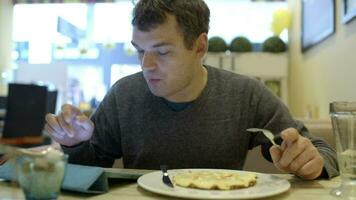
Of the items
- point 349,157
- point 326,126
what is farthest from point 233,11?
point 349,157

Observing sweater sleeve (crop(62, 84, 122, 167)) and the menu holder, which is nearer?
the menu holder

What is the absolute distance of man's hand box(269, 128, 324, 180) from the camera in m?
0.88

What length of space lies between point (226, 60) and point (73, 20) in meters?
2.44

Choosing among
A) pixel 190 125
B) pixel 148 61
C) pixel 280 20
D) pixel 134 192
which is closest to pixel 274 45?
pixel 280 20

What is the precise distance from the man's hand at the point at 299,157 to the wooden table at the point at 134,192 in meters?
0.03

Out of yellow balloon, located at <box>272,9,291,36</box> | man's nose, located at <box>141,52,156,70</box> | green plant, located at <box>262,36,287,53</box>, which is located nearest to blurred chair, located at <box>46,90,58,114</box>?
green plant, located at <box>262,36,287,53</box>

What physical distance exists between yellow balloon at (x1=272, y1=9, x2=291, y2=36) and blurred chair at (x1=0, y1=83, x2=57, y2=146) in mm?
2585

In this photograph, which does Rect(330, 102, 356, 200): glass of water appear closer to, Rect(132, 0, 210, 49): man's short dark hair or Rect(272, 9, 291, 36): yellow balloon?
Rect(132, 0, 210, 49): man's short dark hair

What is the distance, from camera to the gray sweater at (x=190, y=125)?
1.24 meters

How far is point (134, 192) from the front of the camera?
0.75 m

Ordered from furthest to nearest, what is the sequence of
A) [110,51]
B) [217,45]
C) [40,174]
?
[110,51] < [217,45] < [40,174]

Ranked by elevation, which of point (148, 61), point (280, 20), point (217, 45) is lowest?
point (148, 61)

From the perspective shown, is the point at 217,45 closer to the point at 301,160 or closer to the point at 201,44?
the point at 201,44

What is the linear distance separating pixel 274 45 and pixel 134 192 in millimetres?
3744
